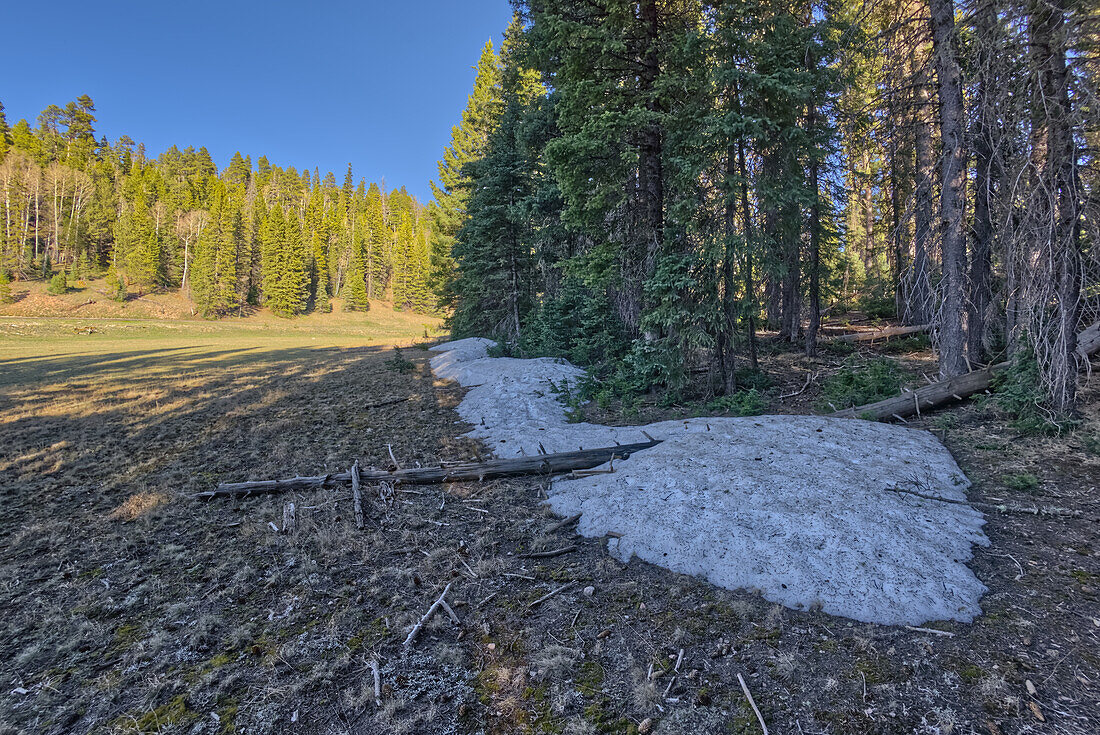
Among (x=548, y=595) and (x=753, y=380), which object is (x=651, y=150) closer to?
(x=753, y=380)

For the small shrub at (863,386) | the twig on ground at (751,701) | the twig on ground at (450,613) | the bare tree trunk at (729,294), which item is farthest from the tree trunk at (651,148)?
the twig on ground at (751,701)

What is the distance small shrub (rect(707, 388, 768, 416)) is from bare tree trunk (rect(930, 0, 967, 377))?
332cm

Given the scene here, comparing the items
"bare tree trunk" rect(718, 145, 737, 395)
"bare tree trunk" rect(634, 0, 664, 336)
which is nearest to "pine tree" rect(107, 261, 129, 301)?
"bare tree trunk" rect(634, 0, 664, 336)

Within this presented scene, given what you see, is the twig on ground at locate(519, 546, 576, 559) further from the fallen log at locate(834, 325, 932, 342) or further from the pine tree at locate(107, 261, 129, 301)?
the pine tree at locate(107, 261, 129, 301)

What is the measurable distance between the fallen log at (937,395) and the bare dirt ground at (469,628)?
120cm

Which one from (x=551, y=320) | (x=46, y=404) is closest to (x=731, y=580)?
(x=551, y=320)

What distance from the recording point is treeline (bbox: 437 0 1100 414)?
19.6 ft

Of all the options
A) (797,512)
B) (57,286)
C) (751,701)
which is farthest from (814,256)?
(57,286)

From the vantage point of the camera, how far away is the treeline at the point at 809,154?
5969mm

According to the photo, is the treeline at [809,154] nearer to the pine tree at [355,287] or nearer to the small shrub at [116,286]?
the pine tree at [355,287]

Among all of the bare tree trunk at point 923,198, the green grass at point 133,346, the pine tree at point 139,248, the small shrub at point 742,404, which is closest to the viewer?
the bare tree trunk at point 923,198

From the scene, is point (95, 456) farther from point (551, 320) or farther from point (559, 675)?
point (551, 320)

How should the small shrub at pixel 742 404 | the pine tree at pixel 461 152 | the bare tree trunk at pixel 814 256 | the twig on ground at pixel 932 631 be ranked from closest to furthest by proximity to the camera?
the twig on ground at pixel 932 631
the small shrub at pixel 742 404
the bare tree trunk at pixel 814 256
the pine tree at pixel 461 152

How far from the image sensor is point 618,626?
3383 mm
